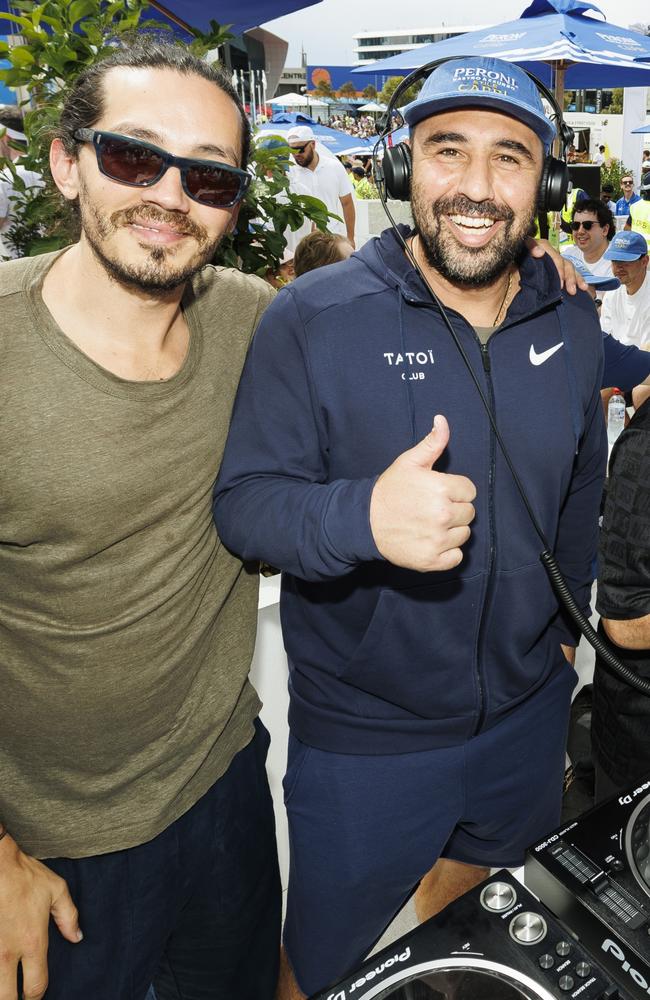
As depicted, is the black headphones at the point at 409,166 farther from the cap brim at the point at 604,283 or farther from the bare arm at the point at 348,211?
the bare arm at the point at 348,211

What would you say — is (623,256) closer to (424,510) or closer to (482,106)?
(482,106)

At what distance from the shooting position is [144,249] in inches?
49.3

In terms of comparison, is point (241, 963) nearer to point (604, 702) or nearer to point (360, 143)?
point (604, 702)

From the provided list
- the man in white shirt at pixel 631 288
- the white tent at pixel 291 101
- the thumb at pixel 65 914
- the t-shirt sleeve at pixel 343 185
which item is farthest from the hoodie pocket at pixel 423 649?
the white tent at pixel 291 101

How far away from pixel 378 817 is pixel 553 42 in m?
Result: 6.16

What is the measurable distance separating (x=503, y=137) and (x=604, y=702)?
4.01 ft

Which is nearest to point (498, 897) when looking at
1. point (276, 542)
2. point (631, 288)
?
point (276, 542)

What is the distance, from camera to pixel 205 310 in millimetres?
1530

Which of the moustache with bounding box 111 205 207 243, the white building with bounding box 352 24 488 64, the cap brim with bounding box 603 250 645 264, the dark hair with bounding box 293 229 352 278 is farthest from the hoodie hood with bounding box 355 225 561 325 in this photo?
the white building with bounding box 352 24 488 64

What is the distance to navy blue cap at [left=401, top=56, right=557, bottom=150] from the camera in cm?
144

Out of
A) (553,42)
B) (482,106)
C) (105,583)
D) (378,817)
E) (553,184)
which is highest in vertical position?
(553,42)

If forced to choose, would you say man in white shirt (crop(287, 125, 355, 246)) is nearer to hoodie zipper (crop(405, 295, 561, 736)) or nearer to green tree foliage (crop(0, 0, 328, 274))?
green tree foliage (crop(0, 0, 328, 274))

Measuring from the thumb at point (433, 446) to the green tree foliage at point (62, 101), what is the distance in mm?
1240

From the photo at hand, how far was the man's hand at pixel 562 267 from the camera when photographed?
5.50ft
